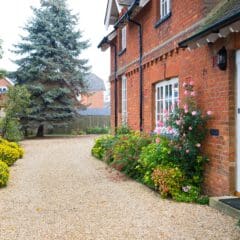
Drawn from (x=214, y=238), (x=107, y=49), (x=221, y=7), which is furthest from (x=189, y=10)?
(x=107, y=49)

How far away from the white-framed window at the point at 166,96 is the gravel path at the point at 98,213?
2.20m

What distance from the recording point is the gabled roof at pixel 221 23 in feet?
20.1

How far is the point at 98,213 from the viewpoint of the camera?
22.7ft

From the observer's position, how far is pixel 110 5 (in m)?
17.1

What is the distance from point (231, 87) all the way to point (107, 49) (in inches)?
527

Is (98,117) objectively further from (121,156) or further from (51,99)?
(121,156)

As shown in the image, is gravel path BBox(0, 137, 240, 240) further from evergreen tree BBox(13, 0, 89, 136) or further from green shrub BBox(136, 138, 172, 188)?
evergreen tree BBox(13, 0, 89, 136)

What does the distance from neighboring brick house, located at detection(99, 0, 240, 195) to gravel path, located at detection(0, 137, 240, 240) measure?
1.21 meters

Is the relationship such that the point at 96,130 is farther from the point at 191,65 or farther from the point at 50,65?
the point at 191,65

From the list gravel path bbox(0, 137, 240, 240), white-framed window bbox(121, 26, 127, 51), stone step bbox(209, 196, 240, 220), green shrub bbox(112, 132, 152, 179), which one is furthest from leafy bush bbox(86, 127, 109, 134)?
stone step bbox(209, 196, 240, 220)

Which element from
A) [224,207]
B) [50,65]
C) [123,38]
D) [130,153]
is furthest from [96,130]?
[224,207]

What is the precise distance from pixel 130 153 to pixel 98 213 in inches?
166

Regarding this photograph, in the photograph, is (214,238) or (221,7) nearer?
(214,238)

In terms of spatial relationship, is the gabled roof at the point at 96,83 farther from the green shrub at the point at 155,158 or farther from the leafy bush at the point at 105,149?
the green shrub at the point at 155,158
